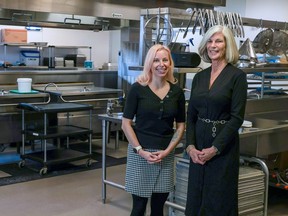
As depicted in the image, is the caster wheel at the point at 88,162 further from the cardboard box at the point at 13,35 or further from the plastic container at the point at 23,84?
the cardboard box at the point at 13,35

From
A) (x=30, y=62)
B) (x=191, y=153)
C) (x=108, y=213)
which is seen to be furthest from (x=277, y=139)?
(x=30, y=62)

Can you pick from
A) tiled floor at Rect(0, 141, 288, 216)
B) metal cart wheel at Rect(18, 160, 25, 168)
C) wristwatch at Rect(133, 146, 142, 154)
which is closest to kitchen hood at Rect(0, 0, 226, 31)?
metal cart wheel at Rect(18, 160, 25, 168)

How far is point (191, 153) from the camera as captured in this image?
242 centimetres

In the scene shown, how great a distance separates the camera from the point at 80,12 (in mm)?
4875

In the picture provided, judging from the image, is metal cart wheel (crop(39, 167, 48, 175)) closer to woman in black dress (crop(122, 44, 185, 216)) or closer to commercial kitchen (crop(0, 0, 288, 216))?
commercial kitchen (crop(0, 0, 288, 216))

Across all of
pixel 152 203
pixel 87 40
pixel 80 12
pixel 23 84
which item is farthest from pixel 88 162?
pixel 87 40

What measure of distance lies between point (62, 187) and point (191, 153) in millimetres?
2111

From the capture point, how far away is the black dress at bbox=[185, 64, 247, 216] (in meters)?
2.28

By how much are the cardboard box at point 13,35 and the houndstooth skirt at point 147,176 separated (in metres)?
6.28

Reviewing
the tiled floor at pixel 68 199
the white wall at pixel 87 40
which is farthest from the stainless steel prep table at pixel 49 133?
the white wall at pixel 87 40

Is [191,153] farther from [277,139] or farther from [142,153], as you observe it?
[277,139]

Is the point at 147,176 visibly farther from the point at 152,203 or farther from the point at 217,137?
the point at 217,137

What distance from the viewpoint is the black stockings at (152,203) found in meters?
2.61

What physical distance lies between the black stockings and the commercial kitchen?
402 mm
